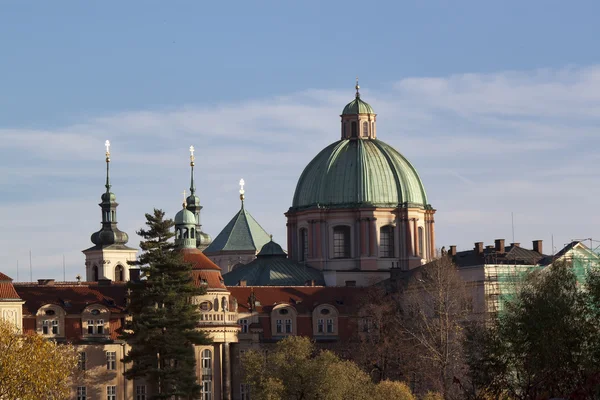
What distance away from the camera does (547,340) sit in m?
81.5

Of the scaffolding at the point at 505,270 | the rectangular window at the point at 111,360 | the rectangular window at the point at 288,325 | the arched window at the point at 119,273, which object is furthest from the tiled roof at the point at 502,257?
the arched window at the point at 119,273

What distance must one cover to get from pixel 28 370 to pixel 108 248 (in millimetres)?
88607

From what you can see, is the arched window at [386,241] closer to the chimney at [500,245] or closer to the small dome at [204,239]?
the chimney at [500,245]

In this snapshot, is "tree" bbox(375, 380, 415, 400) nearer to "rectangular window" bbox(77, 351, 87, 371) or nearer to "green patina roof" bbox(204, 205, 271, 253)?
"rectangular window" bbox(77, 351, 87, 371)

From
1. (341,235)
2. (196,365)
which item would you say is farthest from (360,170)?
(196,365)

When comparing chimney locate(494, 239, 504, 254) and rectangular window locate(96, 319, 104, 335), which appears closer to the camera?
rectangular window locate(96, 319, 104, 335)

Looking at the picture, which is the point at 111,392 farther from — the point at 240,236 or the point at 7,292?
the point at 240,236

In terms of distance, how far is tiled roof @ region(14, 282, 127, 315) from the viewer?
13138 centimetres

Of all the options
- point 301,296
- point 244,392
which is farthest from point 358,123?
point 244,392

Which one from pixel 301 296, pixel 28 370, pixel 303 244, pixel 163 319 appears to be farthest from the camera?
pixel 303 244

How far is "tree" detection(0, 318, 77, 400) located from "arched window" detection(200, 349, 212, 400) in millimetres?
34056

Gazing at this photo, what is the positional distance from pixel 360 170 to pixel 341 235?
575 cm

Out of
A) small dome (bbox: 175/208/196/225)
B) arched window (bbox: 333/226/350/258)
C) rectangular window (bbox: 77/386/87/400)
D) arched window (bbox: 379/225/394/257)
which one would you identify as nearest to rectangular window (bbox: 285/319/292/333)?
small dome (bbox: 175/208/196/225)

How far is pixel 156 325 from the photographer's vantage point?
11794cm
